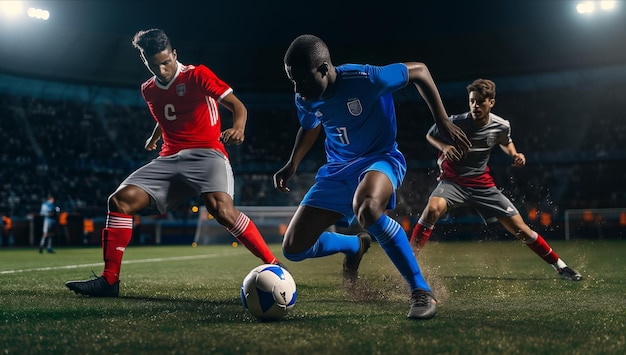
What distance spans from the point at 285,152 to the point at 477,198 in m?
25.3

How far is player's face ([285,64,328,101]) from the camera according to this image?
11.5 ft

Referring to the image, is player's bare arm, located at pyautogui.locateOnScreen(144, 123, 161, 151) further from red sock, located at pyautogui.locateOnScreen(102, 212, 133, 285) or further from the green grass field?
the green grass field

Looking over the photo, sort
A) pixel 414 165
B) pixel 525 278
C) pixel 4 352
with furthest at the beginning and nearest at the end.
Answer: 1. pixel 414 165
2. pixel 525 278
3. pixel 4 352

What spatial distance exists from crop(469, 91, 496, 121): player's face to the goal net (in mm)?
17136

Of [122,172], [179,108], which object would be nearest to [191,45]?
[122,172]

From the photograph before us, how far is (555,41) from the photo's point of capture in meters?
28.0

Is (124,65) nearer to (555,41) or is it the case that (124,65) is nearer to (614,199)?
(555,41)

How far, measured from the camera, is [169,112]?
16.5ft

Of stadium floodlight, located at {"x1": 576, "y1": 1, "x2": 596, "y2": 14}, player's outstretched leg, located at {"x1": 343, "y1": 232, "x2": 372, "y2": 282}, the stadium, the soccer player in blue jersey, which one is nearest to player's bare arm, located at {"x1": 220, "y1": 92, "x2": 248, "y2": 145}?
the soccer player in blue jersey

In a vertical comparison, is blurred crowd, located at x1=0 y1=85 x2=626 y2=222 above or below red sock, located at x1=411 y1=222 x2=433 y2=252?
above

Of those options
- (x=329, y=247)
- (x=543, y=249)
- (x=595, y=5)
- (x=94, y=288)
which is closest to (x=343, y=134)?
(x=329, y=247)

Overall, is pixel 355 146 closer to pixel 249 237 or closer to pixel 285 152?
pixel 249 237

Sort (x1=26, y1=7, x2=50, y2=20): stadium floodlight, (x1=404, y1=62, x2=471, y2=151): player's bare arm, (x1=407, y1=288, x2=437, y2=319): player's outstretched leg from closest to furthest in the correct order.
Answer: (x1=407, y1=288, x2=437, y2=319): player's outstretched leg, (x1=404, y1=62, x2=471, y2=151): player's bare arm, (x1=26, y1=7, x2=50, y2=20): stadium floodlight

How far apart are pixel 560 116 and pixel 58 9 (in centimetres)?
2317
